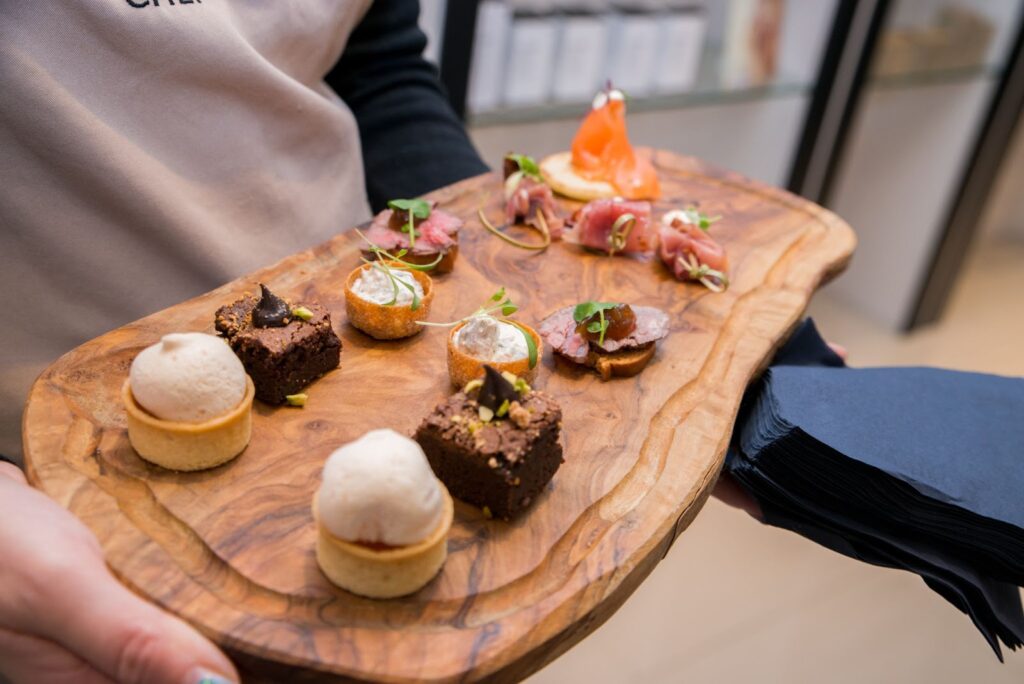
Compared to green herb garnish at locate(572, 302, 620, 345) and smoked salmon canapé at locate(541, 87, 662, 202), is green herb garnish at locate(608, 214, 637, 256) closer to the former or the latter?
smoked salmon canapé at locate(541, 87, 662, 202)

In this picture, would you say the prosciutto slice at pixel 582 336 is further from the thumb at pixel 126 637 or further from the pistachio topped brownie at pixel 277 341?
A: the thumb at pixel 126 637

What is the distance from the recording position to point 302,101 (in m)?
→ 1.69

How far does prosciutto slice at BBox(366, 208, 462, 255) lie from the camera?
5.55 ft

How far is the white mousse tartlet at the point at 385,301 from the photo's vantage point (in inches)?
59.0

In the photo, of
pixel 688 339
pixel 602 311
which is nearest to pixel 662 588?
pixel 688 339

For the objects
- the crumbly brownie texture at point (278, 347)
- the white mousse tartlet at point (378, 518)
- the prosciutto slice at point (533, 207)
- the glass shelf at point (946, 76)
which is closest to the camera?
the white mousse tartlet at point (378, 518)

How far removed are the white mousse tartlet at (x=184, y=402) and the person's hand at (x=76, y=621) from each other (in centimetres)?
19

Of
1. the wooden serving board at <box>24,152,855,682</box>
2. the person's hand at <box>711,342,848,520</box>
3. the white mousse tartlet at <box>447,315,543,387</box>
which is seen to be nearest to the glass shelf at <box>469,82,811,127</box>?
the wooden serving board at <box>24,152,855,682</box>

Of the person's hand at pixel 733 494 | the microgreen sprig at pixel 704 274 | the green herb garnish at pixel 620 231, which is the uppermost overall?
the green herb garnish at pixel 620 231

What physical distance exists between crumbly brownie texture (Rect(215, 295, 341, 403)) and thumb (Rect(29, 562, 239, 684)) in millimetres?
437

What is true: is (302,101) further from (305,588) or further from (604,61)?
(604,61)

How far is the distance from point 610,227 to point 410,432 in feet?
2.51

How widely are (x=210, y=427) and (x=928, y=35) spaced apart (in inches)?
140

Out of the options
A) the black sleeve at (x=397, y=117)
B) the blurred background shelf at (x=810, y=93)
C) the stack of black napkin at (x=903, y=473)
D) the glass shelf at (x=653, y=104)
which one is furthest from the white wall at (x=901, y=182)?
the stack of black napkin at (x=903, y=473)
